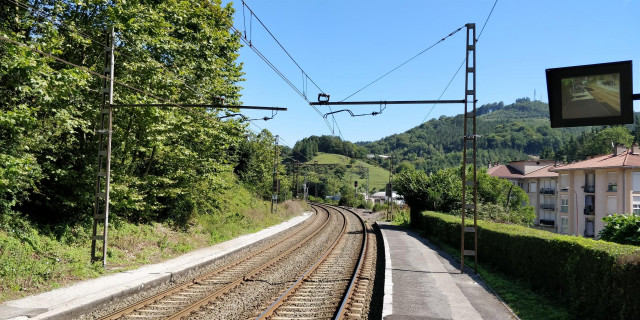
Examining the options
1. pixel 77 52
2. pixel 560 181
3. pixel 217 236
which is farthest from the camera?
pixel 560 181

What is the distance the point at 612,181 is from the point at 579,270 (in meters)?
45.0

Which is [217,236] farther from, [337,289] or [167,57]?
[337,289]

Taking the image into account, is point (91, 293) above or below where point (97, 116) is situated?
below

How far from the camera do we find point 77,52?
48.9ft

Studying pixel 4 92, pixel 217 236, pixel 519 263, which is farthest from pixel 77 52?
pixel 519 263

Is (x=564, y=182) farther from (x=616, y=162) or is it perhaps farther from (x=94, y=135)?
(x=94, y=135)

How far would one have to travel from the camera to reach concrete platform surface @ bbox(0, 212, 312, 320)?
8.67 m

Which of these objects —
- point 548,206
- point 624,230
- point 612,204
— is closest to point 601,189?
point 612,204

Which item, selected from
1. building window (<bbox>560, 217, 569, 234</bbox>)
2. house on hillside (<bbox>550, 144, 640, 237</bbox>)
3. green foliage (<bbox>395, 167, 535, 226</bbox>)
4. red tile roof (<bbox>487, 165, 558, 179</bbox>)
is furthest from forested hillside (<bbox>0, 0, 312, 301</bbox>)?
red tile roof (<bbox>487, 165, 558, 179</bbox>)

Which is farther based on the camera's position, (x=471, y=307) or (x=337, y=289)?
(x=337, y=289)

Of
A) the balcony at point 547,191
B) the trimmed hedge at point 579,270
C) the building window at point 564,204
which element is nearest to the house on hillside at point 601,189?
the building window at point 564,204

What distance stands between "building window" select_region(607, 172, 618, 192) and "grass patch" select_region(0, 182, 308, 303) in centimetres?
4236

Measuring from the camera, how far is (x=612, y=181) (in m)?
46.5

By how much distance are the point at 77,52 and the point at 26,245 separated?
6.71m
